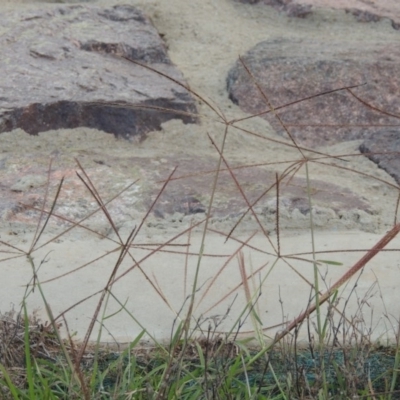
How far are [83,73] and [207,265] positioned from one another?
36.4 inches

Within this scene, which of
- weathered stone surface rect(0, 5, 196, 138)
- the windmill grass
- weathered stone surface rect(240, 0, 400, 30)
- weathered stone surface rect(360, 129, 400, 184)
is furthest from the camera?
weathered stone surface rect(240, 0, 400, 30)

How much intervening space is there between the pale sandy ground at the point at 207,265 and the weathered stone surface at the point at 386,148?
0.03 metres

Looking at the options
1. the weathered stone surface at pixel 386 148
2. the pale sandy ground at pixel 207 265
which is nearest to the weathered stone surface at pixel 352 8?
the pale sandy ground at pixel 207 265

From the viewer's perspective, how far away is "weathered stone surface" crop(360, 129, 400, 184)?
85.4 inches

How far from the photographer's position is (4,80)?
7.71ft

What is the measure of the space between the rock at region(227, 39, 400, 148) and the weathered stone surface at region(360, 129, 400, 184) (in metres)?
0.05

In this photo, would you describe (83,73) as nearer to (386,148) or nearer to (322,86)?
(322,86)

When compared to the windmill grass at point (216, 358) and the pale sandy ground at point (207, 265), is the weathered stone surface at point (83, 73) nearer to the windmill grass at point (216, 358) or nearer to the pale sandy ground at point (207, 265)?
the pale sandy ground at point (207, 265)

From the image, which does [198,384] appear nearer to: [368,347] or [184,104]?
[368,347]

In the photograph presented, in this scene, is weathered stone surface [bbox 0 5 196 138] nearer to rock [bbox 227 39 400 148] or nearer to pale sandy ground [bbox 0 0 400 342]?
pale sandy ground [bbox 0 0 400 342]

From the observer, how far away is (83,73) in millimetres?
2424

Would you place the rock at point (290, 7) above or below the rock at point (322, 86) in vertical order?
above

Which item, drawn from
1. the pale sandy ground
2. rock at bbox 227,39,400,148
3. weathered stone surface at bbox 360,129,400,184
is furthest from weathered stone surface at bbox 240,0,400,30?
weathered stone surface at bbox 360,129,400,184

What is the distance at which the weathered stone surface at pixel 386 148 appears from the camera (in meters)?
2.17
